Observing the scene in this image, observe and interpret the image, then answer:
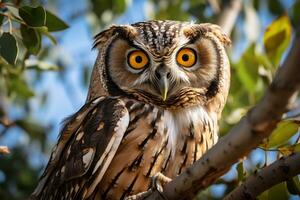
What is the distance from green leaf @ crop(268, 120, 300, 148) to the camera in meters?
2.64

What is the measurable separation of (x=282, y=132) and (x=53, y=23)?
1.17m

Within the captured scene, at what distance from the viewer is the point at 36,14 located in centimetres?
278

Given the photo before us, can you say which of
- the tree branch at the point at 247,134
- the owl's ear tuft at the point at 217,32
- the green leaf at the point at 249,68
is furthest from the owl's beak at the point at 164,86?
the tree branch at the point at 247,134

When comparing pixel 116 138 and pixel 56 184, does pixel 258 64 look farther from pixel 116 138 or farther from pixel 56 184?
pixel 56 184

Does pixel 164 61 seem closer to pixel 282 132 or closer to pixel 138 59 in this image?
pixel 138 59

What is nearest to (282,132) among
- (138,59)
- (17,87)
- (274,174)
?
(274,174)

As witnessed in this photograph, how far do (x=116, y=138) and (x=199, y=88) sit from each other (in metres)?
0.68

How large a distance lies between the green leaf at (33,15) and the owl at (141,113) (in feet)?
2.11

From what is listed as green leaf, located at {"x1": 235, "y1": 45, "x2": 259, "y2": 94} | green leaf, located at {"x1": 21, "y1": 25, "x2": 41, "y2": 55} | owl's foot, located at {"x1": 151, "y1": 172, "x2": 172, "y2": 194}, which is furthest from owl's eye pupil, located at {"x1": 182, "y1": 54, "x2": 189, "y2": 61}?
owl's foot, located at {"x1": 151, "y1": 172, "x2": 172, "y2": 194}

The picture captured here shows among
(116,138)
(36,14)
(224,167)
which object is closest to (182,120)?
(116,138)

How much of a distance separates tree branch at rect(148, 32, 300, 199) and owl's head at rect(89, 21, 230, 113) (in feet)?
3.71

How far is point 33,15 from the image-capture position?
9.15 ft

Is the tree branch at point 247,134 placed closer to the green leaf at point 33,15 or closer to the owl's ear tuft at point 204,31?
the green leaf at point 33,15

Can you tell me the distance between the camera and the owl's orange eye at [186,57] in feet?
11.5
